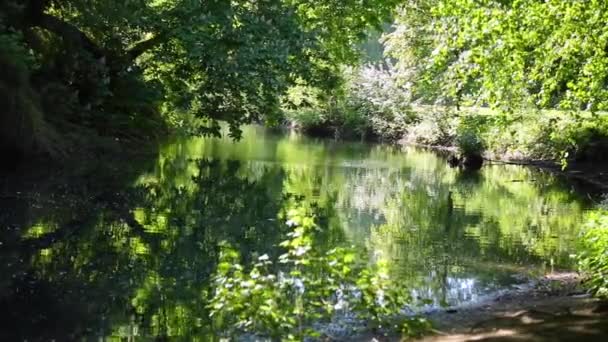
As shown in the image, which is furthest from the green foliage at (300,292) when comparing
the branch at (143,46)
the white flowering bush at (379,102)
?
the white flowering bush at (379,102)

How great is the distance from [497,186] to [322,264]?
2118cm

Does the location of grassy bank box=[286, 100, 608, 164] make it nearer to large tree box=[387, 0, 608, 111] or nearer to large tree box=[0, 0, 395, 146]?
large tree box=[0, 0, 395, 146]

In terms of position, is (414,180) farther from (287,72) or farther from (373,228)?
(373,228)

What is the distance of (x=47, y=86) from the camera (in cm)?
2200

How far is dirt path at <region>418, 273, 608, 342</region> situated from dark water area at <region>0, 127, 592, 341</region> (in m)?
0.52

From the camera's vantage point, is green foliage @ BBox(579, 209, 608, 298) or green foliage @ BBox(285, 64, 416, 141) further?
green foliage @ BBox(285, 64, 416, 141)

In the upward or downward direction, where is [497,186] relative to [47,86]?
downward

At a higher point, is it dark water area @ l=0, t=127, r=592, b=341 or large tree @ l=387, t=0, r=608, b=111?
large tree @ l=387, t=0, r=608, b=111

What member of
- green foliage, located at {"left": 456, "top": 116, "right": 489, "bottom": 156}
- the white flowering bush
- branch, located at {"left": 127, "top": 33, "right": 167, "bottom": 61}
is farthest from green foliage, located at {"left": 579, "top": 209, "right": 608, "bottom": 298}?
the white flowering bush

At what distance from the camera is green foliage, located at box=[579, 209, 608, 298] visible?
902 cm

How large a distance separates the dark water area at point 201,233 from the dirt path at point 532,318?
1.70 ft

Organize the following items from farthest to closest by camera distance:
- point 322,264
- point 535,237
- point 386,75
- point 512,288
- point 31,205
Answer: point 386,75 → point 535,237 → point 31,205 → point 512,288 → point 322,264

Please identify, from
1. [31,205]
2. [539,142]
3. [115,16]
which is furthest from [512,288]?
[539,142]

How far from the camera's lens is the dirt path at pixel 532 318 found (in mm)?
7328
